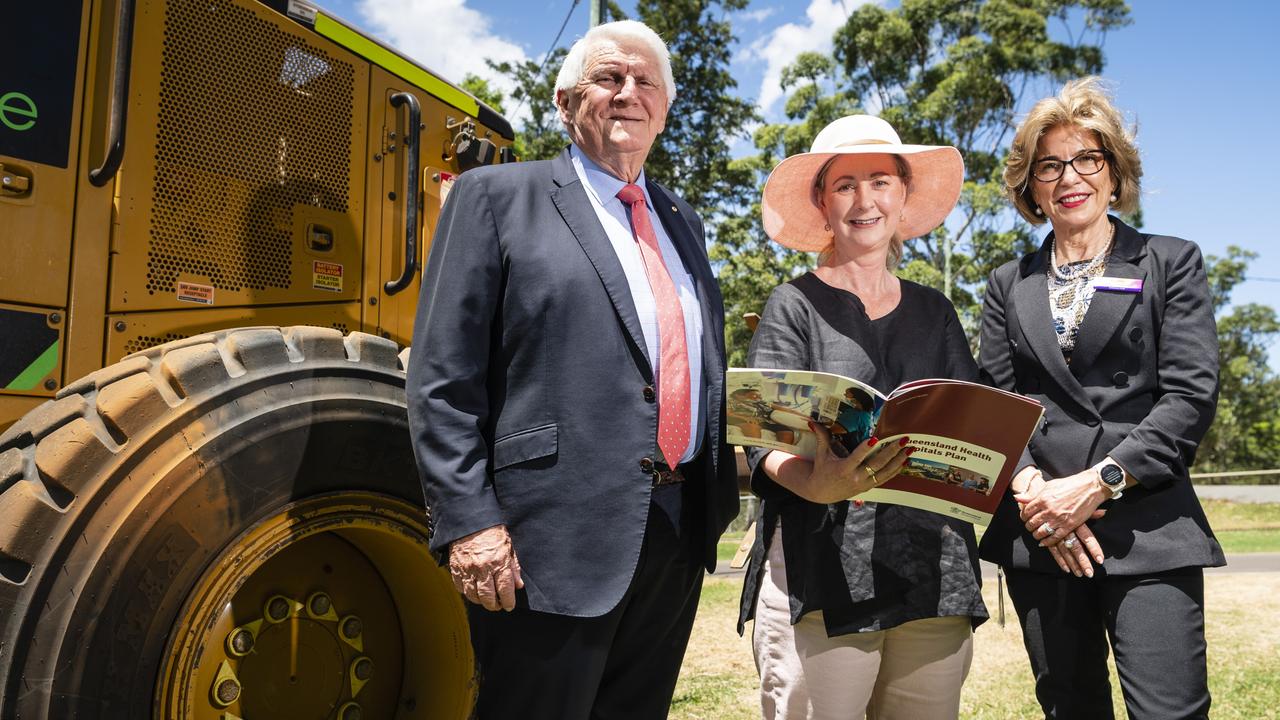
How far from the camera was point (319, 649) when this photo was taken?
274 centimetres

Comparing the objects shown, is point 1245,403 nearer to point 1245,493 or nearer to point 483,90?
point 1245,493

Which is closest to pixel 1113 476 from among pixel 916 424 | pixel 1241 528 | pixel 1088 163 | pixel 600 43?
pixel 916 424

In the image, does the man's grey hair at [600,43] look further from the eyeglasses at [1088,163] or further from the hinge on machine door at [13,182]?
the hinge on machine door at [13,182]

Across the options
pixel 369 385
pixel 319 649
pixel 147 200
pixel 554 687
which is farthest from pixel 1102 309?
pixel 147 200

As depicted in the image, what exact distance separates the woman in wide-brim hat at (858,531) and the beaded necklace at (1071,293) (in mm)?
264

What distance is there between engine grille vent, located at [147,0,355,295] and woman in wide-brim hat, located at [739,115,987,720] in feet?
5.67

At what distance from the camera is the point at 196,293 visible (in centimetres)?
286

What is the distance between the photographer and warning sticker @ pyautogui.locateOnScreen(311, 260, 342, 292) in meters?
3.22

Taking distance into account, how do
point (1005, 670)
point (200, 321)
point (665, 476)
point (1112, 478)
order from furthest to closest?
point (1005, 670) < point (200, 321) < point (1112, 478) < point (665, 476)

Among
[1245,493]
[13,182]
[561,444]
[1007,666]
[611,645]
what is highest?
[13,182]

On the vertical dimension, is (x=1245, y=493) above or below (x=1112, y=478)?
below

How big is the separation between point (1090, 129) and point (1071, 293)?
46 cm

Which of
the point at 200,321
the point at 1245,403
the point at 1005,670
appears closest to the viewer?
the point at 200,321

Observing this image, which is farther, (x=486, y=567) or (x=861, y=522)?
(x=861, y=522)
